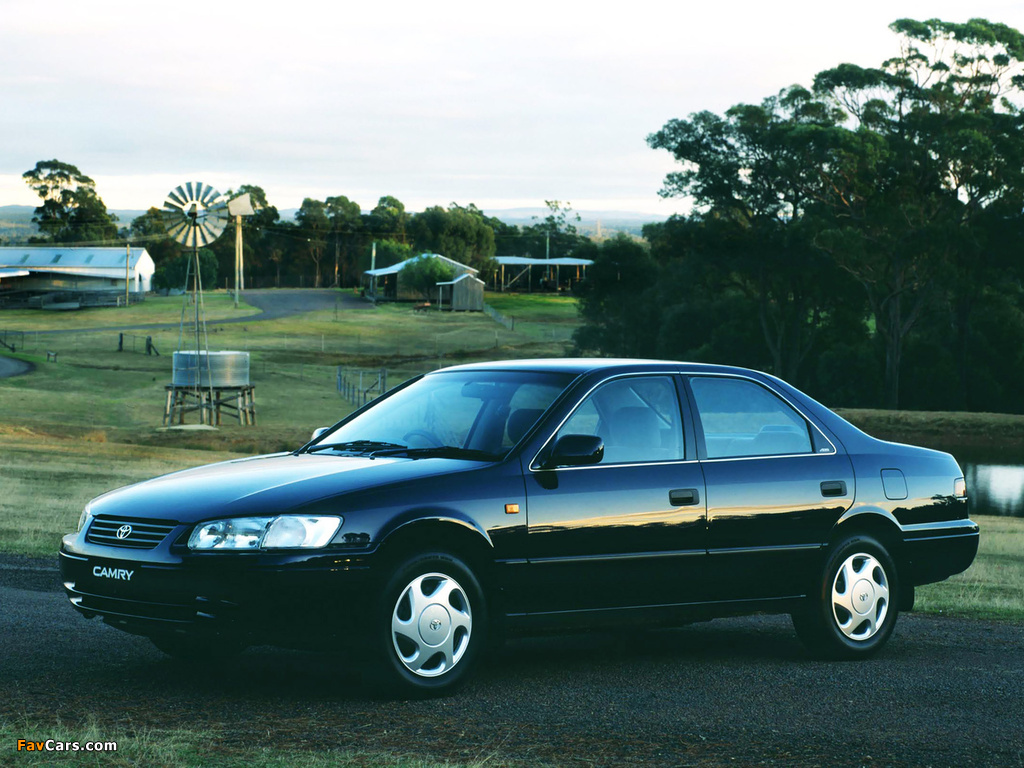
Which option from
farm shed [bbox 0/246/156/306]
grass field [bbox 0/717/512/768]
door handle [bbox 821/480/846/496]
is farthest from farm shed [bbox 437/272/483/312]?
grass field [bbox 0/717/512/768]

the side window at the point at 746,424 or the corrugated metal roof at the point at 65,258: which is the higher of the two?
the corrugated metal roof at the point at 65,258

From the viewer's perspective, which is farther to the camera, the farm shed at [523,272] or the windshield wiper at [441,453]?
the farm shed at [523,272]

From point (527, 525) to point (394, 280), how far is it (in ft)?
421

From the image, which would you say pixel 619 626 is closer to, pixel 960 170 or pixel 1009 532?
pixel 1009 532

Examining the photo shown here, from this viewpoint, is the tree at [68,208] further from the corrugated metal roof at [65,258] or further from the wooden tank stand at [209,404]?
the wooden tank stand at [209,404]

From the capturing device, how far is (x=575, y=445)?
22.4 feet

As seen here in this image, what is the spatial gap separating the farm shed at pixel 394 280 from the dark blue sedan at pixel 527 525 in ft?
385

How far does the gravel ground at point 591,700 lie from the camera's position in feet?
18.9

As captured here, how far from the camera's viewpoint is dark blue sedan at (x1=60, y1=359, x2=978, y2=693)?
630 centimetres

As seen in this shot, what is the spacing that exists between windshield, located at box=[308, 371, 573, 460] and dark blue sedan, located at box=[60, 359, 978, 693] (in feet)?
0.05

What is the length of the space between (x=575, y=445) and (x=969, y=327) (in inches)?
2266

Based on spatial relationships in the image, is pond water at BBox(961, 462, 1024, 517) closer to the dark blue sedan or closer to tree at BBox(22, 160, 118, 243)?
the dark blue sedan

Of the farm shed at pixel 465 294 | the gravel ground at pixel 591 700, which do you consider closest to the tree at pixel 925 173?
the gravel ground at pixel 591 700

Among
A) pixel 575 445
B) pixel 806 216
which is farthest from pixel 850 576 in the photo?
pixel 806 216
